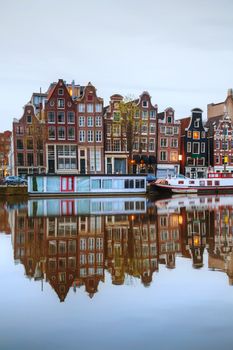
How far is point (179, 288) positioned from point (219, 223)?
523 inches

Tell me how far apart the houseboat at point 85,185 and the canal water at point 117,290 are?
30.6m

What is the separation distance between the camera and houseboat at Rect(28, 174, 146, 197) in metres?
50.5

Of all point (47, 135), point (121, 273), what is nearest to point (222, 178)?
point (47, 135)

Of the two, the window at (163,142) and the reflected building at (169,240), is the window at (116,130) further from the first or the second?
the reflected building at (169,240)

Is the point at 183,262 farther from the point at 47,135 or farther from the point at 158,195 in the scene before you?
the point at 47,135

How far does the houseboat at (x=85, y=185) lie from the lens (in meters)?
50.5

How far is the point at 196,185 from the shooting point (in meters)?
58.8

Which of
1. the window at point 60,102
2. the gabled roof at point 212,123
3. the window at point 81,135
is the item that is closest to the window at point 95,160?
the window at point 81,135

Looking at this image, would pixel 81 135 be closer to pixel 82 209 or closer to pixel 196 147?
pixel 196 147

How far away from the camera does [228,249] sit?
1556 cm

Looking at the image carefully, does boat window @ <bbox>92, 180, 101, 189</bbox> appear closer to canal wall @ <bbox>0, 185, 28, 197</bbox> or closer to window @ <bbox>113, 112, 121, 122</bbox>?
canal wall @ <bbox>0, 185, 28, 197</bbox>

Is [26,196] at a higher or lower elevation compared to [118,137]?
lower

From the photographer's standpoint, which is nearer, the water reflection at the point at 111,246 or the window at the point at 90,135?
the water reflection at the point at 111,246

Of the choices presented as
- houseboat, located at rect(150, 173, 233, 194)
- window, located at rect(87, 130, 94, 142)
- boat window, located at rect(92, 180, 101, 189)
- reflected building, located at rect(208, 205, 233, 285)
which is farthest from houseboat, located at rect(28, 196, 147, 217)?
window, located at rect(87, 130, 94, 142)
